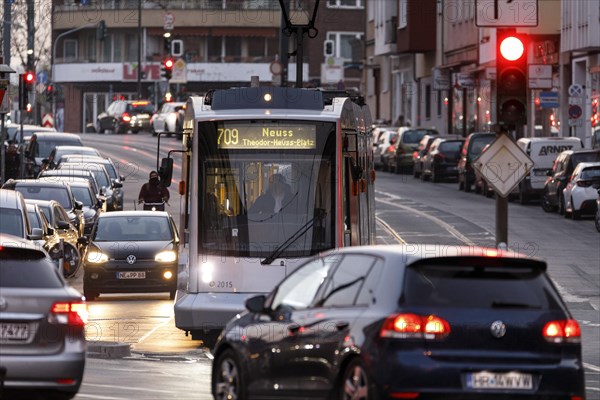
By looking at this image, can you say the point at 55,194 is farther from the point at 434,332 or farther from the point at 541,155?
the point at 434,332

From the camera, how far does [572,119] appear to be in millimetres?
51062

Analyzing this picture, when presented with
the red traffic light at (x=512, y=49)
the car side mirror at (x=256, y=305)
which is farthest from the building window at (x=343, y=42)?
the car side mirror at (x=256, y=305)

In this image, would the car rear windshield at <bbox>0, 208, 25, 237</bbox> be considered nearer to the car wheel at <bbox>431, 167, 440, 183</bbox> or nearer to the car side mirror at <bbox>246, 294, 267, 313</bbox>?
the car side mirror at <bbox>246, 294, 267, 313</bbox>

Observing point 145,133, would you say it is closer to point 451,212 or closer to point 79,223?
point 451,212

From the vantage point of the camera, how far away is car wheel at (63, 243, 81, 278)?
32.9 meters

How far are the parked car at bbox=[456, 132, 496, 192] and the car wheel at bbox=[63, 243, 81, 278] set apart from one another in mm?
20300

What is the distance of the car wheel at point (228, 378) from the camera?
12845 mm

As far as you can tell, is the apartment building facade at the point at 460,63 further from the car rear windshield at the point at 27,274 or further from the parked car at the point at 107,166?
the car rear windshield at the point at 27,274

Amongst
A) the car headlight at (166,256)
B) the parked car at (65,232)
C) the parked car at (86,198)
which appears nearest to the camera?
the car headlight at (166,256)

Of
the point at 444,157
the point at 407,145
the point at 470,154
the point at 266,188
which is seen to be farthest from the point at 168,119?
the point at 266,188

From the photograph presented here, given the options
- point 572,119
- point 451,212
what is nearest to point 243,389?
point 451,212

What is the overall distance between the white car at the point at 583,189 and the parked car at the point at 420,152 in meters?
18.0

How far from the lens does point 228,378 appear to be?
43.1ft

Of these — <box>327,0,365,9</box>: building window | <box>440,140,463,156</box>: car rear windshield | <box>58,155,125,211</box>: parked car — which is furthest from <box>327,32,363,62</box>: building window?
<box>58,155,125,211</box>: parked car
